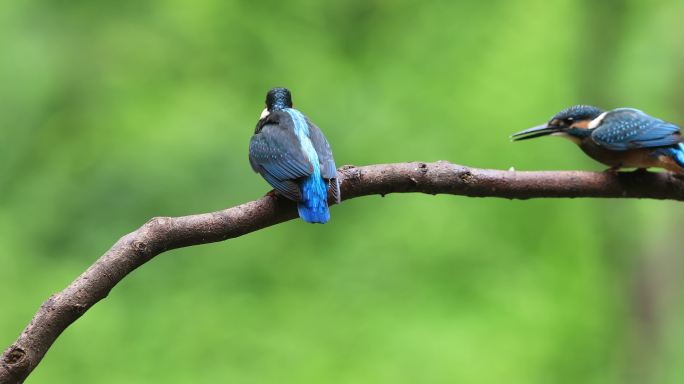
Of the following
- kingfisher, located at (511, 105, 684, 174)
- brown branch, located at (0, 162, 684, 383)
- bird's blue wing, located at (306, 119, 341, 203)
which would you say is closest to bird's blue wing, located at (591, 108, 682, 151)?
kingfisher, located at (511, 105, 684, 174)

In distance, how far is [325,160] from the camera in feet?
7.81

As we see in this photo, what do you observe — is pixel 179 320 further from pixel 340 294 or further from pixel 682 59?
pixel 682 59

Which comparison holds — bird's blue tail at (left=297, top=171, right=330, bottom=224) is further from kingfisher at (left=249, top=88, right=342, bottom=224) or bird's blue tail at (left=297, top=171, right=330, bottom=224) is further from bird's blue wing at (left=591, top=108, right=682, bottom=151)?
bird's blue wing at (left=591, top=108, right=682, bottom=151)

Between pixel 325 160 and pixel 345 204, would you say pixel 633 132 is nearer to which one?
pixel 325 160

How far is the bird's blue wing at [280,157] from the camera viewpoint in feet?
7.57

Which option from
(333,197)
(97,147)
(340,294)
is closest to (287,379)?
(340,294)

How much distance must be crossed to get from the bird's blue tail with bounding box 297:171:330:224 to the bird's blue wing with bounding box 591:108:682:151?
1.17 m

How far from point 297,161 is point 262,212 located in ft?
1.01

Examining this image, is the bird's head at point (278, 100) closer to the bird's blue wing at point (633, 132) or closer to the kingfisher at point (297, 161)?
the kingfisher at point (297, 161)

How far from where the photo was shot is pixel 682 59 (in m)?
4.74

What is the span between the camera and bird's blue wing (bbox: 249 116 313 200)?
90.8 inches

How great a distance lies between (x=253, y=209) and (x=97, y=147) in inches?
120

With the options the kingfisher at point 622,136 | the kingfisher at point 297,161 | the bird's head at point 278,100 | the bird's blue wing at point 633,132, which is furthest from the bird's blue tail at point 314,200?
the bird's blue wing at point 633,132

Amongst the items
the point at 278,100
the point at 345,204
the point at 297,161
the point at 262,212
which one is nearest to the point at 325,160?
the point at 297,161
